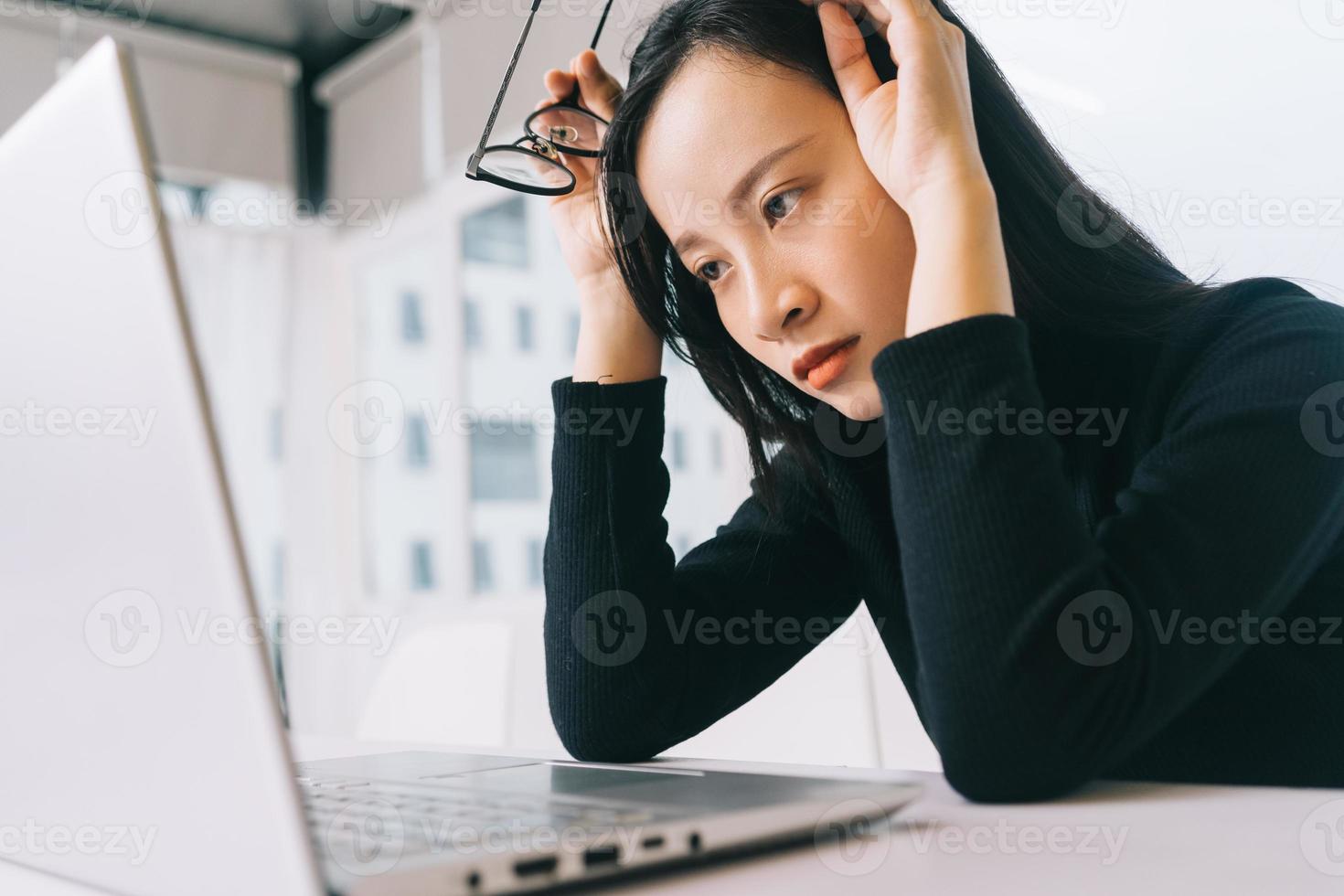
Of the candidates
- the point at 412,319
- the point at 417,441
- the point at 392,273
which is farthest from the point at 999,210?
the point at 392,273

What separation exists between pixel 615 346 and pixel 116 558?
2.21ft

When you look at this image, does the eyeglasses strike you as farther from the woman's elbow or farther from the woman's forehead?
the woman's elbow

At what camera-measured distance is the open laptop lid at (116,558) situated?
13.1 inches

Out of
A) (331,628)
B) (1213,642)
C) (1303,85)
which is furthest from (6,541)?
(331,628)

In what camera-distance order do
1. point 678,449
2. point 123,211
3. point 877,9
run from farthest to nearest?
1. point 678,449
2. point 877,9
3. point 123,211

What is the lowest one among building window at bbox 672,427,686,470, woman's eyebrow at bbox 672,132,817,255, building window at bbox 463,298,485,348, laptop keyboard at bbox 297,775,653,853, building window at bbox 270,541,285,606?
building window at bbox 270,541,285,606

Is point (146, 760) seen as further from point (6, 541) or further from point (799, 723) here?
point (799, 723)

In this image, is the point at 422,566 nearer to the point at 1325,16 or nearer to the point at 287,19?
the point at 287,19

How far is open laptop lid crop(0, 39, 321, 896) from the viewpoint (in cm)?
33

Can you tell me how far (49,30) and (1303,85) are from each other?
12.7 feet

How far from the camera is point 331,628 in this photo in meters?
4.13

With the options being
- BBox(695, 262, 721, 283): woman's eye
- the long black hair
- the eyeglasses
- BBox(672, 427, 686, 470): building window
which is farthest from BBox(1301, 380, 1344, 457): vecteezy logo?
BBox(672, 427, 686, 470): building window

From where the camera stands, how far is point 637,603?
92 centimetres

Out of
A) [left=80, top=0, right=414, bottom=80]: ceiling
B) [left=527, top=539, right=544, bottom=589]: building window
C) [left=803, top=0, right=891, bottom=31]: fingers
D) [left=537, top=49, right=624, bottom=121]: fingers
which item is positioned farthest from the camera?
[left=80, top=0, right=414, bottom=80]: ceiling
